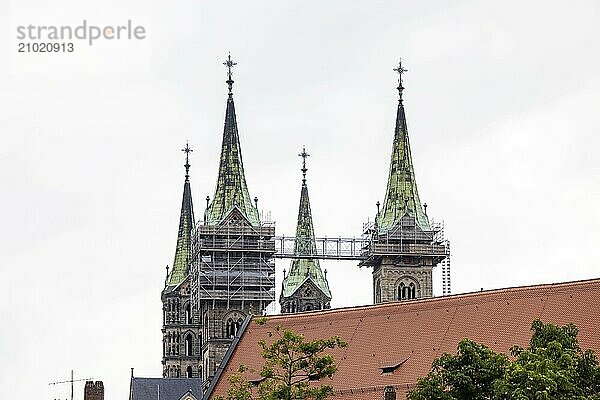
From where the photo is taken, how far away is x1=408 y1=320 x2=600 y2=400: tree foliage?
54688mm

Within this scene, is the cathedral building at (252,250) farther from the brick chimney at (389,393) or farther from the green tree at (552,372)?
the green tree at (552,372)

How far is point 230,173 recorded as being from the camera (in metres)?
131

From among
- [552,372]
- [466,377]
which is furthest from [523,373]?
[466,377]

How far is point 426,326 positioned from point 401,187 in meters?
56.8

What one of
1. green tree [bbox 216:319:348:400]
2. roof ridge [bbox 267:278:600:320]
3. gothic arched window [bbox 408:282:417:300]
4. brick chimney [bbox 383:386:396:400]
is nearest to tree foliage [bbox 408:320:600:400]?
green tree [bbox 216:319:348:400]

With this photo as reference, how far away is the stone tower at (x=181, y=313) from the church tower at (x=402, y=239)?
24230mm

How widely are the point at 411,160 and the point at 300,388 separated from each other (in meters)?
70.2

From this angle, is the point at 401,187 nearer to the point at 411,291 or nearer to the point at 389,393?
the point at 411,291

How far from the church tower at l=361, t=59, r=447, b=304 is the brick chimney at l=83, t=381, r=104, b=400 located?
3918 centimetres

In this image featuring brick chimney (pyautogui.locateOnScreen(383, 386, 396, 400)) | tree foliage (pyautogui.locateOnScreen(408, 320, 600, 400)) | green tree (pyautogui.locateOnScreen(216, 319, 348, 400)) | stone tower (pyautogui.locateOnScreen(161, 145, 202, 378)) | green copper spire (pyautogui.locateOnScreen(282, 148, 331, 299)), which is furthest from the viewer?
stone tower (pyautogui.locateOnScreen(161, 145, 202, 378))

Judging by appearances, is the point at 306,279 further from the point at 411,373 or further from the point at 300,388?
the point at 300,388

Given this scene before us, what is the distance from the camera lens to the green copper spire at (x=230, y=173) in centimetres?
12975

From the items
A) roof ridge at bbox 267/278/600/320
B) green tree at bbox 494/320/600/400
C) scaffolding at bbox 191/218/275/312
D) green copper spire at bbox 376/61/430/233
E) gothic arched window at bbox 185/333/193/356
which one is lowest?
green tree at bbox 494/320/600/400

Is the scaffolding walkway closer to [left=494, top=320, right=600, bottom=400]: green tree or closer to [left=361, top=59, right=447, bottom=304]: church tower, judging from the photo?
[left=361, top=59, right=447, bottom=304]: church tower
